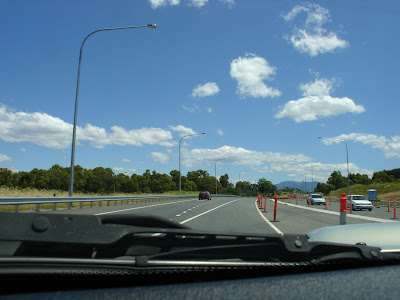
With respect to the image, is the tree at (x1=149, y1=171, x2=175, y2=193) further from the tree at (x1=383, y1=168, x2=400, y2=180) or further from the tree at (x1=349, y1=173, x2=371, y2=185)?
the tree at (x1=383, y1=168, x2=400, y2=180)

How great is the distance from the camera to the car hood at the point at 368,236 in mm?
2895

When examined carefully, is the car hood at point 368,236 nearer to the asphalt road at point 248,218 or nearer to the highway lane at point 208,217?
the highway lane at point 208,217

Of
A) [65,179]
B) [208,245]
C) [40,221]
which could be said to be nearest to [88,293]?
[40,221]

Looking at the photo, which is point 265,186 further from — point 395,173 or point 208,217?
point 208,217

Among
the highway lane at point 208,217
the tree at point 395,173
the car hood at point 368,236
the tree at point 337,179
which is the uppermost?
the tree at point 395,173

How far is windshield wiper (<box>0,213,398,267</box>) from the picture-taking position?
2.04 meters

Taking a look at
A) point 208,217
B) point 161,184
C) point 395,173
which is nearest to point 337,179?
point 395,173

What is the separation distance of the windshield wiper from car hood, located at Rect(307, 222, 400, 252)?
17.8 inches

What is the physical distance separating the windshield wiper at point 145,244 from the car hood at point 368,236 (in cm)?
45

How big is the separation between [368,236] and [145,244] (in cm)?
190

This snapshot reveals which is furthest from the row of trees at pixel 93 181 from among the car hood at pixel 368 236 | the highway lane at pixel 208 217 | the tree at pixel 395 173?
the car hood at pixel 368 236

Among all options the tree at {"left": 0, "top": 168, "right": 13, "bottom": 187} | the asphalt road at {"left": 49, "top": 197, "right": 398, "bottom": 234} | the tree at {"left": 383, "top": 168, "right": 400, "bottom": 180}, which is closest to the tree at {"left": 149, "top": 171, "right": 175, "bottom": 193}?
the tree at {"left": 0, "top": 168, "right": 13, "bottom": 187}

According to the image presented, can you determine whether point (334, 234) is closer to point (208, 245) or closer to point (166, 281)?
point (208, 245)

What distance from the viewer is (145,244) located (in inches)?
93.5
